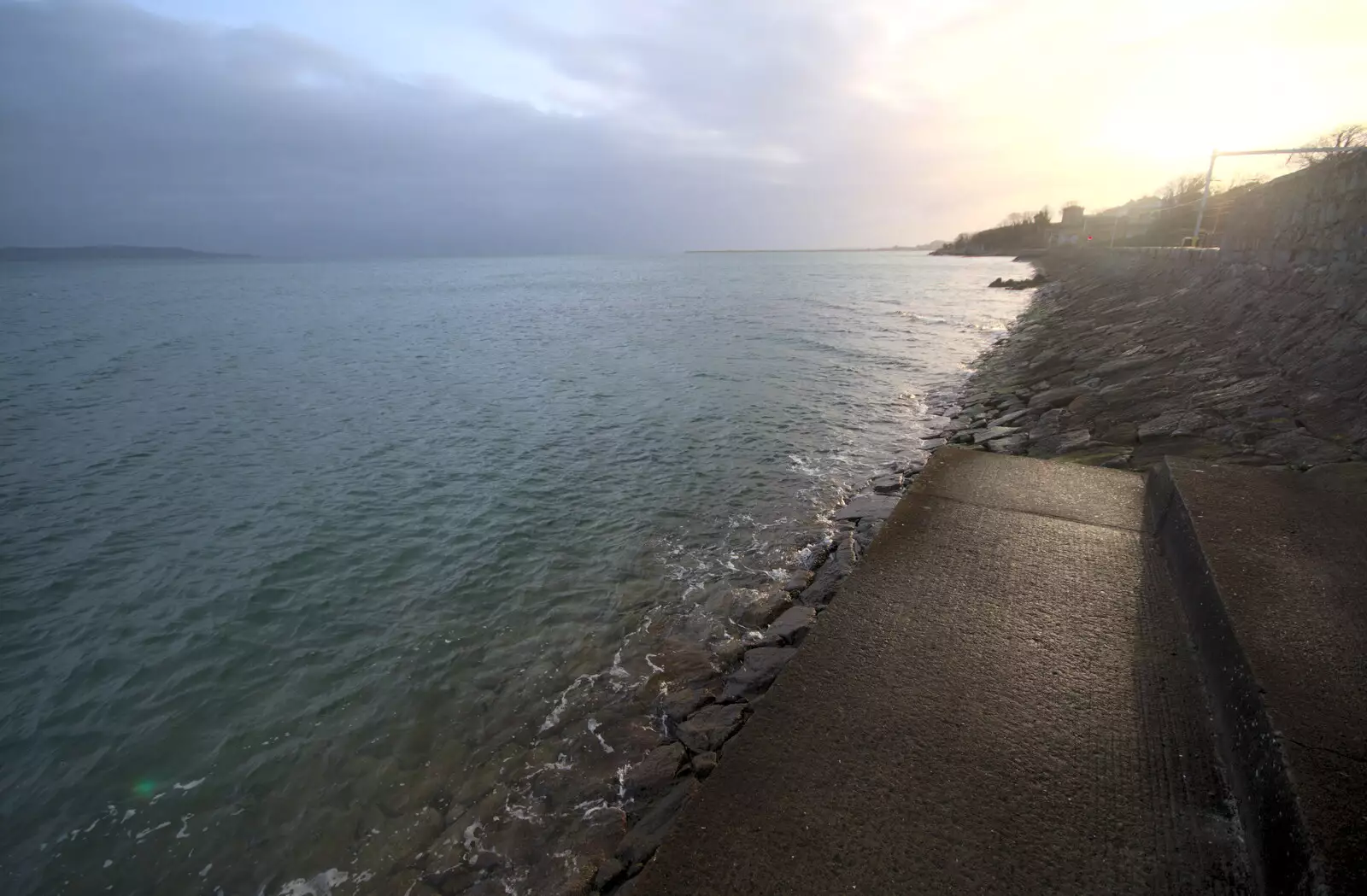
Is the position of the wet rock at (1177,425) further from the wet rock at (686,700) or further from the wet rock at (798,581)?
the wet rock at (686,700)

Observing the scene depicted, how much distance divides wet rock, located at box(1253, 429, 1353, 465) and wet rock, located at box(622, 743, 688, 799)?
6.51 meters

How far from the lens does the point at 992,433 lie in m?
10.2

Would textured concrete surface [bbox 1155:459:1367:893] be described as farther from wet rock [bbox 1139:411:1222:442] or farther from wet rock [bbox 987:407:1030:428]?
wet rock [bbox 987:407:1030:428]

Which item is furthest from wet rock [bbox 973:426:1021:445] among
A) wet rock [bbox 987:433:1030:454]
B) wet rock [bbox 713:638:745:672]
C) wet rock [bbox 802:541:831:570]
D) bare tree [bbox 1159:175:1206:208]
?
bare tree [bbox 1159:175:1206:208]

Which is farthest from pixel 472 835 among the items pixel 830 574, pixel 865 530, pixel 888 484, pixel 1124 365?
pixel 1124 365

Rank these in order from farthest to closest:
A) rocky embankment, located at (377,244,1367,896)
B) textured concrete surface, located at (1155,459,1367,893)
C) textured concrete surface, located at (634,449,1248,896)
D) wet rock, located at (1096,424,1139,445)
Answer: wet rock, located at (1096,424,1139,445)
rocky embankment, located at (377,244,1367,896)
textured concrete surface, located at (634,449,1248,896)
textured concrete surface, located at (1155,459,1367,893)

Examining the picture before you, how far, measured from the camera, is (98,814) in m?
4.31

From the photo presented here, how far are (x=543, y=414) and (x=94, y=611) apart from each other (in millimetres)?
8764

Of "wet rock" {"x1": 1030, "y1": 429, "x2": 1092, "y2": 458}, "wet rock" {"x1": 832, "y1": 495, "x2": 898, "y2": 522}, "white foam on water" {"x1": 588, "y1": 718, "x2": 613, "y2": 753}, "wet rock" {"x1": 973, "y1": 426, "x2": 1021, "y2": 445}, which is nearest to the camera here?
"white foam on water" {"x1": 588, "y1": 718, "x2": 613, "y2": 753}

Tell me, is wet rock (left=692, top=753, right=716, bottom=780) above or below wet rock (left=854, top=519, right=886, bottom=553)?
below

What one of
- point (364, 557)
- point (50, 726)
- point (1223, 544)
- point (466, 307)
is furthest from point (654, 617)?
A: point (466, 307)

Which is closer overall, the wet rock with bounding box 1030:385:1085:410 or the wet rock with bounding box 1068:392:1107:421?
the wet rock with bounding box 1068:392:1107:421

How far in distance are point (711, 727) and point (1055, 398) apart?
1022cm

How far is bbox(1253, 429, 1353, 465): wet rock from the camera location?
571 cm
